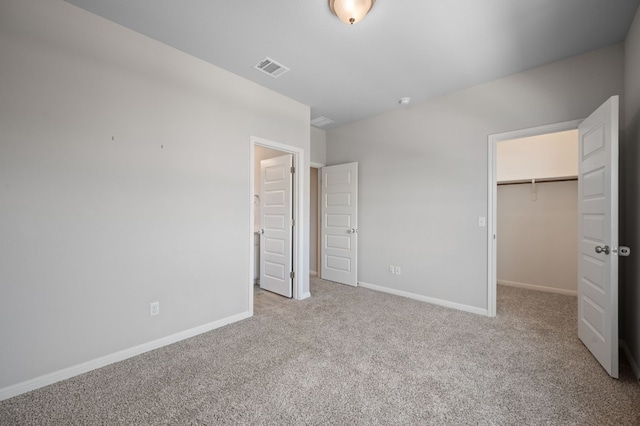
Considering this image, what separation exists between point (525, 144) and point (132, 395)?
555 cm

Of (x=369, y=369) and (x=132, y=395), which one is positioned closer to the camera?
(x=132, y=395)

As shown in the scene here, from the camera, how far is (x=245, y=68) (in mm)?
2809

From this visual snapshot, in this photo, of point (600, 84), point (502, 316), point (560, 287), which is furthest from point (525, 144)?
point (502, 316)

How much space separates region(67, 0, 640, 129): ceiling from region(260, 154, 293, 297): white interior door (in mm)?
1234

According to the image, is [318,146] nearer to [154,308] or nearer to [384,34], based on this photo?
[384,34]

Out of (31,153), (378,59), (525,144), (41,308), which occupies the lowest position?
(41,308)

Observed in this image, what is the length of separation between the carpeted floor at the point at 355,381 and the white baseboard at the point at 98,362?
0.06 m

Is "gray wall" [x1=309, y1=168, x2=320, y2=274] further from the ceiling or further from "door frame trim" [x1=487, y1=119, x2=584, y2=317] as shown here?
"door frame trim" [x1=487, y1=119, x2=584, y2=317]

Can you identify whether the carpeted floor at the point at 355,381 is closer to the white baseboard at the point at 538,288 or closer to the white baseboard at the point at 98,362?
the white baseboard at the point at 98,362

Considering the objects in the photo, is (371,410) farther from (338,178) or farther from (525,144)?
(525,144)

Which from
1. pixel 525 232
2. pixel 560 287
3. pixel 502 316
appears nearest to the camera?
pixel 502 316

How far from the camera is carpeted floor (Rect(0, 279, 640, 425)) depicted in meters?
1.56

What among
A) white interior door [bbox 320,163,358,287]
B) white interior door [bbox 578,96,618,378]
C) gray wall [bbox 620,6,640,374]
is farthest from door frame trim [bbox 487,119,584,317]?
white interior door [bbox 320,163,358,287]

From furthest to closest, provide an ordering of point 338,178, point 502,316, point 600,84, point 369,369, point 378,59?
point 338,178, point 502,316, point 378,59, point 600,84, point 369,369
